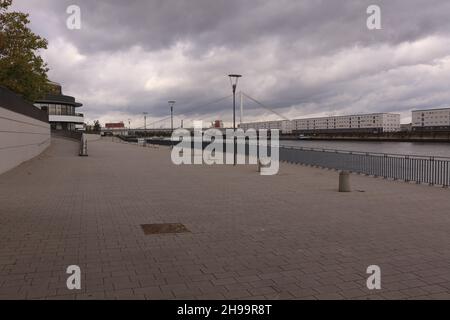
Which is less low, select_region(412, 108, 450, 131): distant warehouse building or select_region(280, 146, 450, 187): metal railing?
select_region(412, 108, 450, 131): distant warehouse building

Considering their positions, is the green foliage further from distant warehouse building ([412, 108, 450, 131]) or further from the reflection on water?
distant warehouse building ([412, 108, 450, 131])

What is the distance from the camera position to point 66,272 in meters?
4.77

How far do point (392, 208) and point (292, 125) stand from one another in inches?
4791

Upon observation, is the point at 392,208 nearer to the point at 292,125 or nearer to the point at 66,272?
the point at 66,272

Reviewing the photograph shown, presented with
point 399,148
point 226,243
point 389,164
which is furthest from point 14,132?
point 399,148

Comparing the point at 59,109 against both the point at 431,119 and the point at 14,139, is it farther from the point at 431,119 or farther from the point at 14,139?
the point at 431,119

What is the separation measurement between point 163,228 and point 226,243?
1.44 meters

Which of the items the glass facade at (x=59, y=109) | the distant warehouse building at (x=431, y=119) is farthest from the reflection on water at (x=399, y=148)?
the glass facade at (x=59, y=109)

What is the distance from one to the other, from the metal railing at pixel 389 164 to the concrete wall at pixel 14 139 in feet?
44.3

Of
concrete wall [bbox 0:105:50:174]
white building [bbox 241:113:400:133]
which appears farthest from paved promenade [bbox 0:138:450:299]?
white building [bbox 241:113:400:133]

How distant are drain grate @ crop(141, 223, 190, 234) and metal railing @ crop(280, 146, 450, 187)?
9.40m

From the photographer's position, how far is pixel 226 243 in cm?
618

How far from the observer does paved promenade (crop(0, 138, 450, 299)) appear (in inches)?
172
